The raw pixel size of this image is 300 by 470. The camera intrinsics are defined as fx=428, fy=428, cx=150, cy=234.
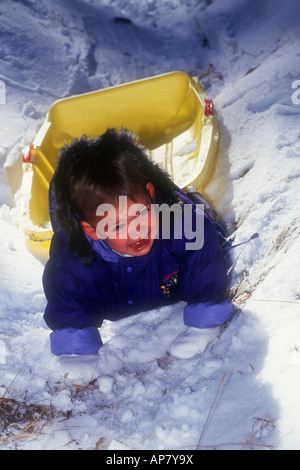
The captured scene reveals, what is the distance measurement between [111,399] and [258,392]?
457 millimetres

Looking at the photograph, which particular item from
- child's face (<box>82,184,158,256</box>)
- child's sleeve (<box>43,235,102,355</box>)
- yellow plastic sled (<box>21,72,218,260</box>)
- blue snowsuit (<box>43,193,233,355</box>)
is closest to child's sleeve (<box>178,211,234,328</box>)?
blue snowsuit (<box>43,193,233,355</box>)

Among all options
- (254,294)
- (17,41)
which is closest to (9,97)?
(17,41)

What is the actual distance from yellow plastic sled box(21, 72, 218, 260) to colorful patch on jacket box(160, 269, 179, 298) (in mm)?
736

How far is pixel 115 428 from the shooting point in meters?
1.15

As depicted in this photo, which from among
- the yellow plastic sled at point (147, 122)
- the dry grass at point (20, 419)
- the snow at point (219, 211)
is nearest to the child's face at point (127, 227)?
the snow at point (219, 211)

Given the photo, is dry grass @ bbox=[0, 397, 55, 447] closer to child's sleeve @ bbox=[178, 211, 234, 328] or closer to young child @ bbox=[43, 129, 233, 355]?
young child @ bbox=[43, 129, 233, 355]

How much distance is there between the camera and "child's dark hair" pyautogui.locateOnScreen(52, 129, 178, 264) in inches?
45.8

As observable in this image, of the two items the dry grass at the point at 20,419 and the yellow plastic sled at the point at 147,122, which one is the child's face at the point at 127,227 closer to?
the dry grass at the point at 20,419

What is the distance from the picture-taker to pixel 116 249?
1301 mm

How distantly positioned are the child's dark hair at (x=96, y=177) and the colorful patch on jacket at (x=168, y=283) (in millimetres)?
298

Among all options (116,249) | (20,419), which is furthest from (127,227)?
(20,419)

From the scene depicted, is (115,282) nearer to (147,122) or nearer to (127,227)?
(127,227)

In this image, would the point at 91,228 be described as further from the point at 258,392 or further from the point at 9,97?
the point at 9,97

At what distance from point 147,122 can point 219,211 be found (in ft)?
2.87
